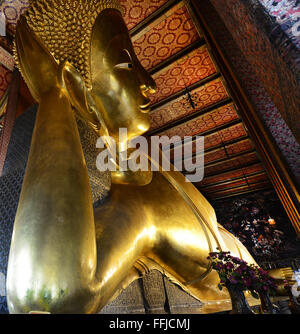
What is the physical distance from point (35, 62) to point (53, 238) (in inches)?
18.7

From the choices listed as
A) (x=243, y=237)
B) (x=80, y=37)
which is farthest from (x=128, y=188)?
(x=243, y=237)

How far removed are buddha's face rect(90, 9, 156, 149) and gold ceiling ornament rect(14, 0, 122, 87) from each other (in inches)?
1.2

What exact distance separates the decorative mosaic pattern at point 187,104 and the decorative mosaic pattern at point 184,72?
18 cm

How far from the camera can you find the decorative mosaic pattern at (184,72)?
2.70 meters

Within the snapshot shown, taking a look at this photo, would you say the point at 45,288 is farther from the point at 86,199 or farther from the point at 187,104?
the point at 187,104

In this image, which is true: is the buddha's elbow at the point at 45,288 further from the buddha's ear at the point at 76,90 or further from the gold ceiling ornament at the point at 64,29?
the gold ceiling ornament at the point at 64,29

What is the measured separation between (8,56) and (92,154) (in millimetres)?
1572

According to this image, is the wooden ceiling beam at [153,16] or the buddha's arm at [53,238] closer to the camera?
the buddha's arm at [53,238]

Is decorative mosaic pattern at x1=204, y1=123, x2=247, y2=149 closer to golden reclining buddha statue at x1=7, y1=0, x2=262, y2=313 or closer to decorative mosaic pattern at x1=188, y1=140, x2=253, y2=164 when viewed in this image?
decorative mosaic pattern at x1=188, y1=140, x2=253, y2=164

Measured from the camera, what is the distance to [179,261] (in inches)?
28.6

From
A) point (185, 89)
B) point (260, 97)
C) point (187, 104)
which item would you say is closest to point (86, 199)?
point (260, 97)

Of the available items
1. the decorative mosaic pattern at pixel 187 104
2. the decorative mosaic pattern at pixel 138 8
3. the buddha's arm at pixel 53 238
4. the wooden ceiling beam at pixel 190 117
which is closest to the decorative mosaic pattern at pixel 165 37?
the decorative mosaic pattern at pixel 138 8
